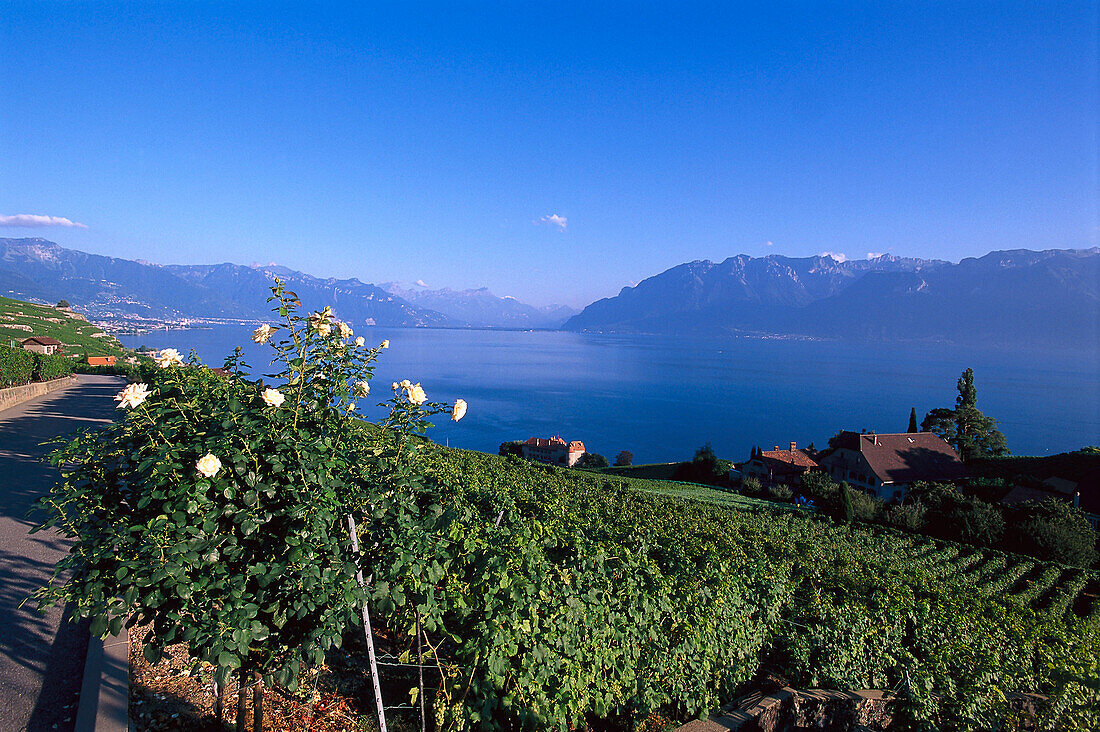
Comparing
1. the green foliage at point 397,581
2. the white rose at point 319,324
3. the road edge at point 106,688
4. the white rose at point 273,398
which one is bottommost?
the road edge at point 106,688

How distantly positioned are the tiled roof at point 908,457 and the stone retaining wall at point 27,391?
50.0 metres

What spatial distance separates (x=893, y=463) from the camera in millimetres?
40969

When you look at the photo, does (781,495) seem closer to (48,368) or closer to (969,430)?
(969,430)

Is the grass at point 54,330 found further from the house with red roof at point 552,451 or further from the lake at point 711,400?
the house with red roof at point 552,451

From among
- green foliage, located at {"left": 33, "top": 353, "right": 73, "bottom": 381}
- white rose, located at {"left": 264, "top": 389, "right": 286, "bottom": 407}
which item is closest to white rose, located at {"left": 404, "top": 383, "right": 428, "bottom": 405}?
white rose, located at {"left": 264, "top": 389, "right": 286, "bottom": 407}

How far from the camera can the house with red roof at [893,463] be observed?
39.8 m

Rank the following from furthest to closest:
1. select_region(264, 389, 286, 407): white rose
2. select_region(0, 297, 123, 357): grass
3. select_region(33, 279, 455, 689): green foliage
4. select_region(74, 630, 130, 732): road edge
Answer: select_region(0, 297, 123, 357): grass < select_region(74, 630, 130, 732): road edge < select_region(264, 389, 286, 407): white rose < select_region(33, 279, 455, 689): green foliage

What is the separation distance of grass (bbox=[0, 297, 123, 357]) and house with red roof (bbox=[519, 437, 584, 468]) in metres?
39.3

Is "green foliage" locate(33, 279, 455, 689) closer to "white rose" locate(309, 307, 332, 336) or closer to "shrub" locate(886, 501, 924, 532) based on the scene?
"white rose" locate(309, 307, 332, 336)

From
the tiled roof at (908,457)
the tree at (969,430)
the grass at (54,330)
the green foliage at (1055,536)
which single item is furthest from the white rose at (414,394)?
the tree at (969,430)

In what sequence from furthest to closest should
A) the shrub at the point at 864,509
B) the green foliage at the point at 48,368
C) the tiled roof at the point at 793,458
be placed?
the tiled roof at the point at 793,458
the green foliage at the point at 48,368
the shrub at the point at 864,509

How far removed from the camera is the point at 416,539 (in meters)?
2.83

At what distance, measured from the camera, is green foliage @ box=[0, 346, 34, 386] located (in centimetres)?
2072

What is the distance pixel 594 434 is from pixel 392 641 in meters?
68.0
